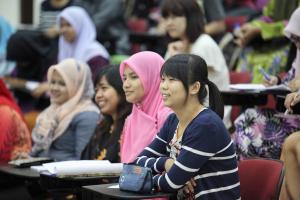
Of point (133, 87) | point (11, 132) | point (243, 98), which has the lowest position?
point (11, 132)

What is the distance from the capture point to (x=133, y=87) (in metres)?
4.13

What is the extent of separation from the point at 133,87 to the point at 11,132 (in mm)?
1116

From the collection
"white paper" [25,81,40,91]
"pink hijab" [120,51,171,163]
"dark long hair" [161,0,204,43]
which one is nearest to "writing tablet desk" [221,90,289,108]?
"pink hijab" [120,51,171,163]

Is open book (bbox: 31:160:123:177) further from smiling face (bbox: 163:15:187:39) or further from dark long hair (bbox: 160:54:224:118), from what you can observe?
smiling face (bbox: 163:15:187:39)

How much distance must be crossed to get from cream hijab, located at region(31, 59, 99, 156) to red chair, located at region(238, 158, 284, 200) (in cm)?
176

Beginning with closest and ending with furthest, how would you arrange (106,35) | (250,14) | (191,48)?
1. (191,48)
2. (250,14)
3. (106,35)

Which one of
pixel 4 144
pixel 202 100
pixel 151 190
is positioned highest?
pixel 202 100

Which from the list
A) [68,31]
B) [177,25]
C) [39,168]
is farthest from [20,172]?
[68,31]

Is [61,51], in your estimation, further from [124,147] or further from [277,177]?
[277,177]

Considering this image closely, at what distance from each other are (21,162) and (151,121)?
822 millimetres

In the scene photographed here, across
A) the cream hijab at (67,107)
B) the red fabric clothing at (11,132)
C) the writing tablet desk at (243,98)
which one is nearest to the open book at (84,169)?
the red fabric clothing at (11,132)

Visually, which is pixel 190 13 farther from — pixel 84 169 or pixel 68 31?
pixel 84 169

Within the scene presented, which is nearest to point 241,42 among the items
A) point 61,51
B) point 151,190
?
point 61,51

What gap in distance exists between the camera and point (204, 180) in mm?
3400
